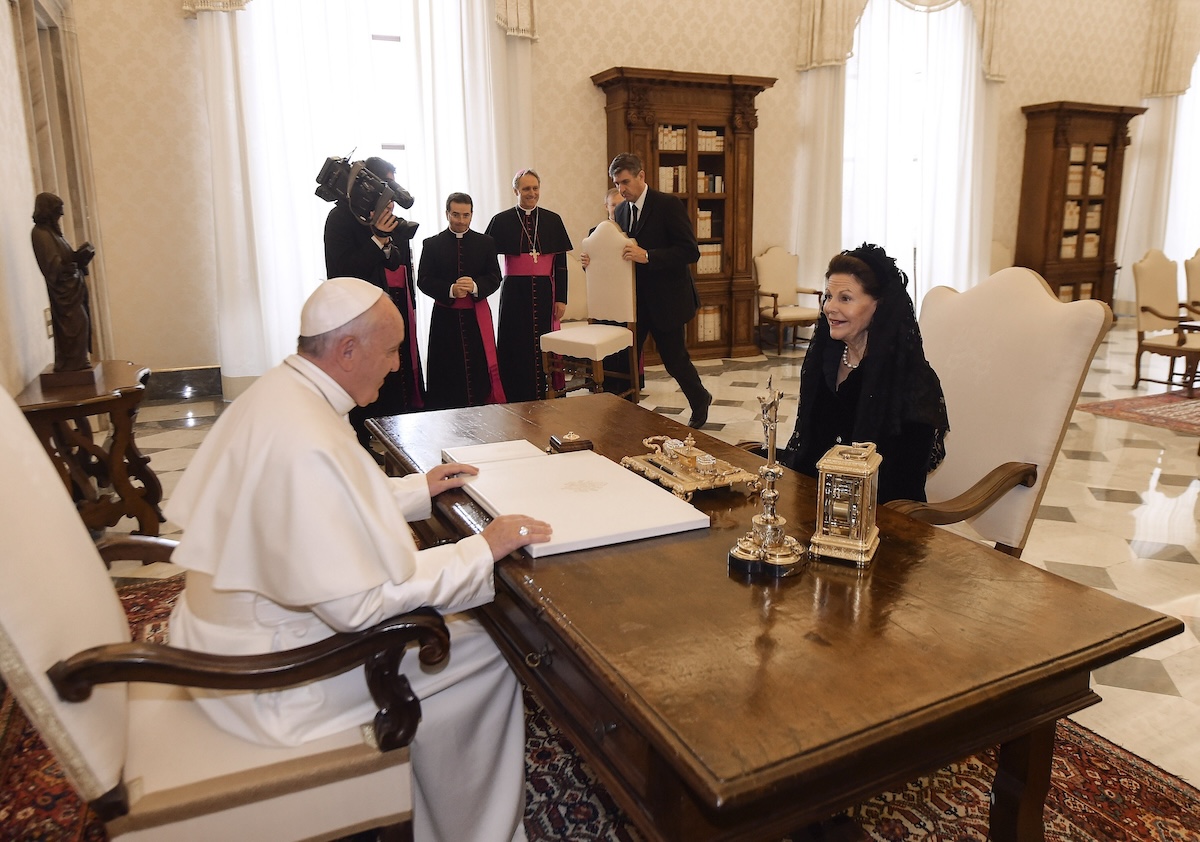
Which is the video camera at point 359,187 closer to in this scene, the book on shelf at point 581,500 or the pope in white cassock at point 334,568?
the book on shelf at point 581,500

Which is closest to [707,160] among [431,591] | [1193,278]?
[1193,278]

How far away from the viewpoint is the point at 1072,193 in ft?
33.8

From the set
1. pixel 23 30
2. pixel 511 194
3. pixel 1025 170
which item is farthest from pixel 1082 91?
pixel 23 30

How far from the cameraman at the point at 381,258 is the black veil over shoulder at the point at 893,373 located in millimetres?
3051

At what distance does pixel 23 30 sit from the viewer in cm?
455

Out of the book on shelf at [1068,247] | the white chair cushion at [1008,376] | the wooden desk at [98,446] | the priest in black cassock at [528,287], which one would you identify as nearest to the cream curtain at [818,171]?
the book on shelf at [1068,247]

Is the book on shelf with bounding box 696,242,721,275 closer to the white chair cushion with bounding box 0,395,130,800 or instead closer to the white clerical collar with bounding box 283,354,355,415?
the white clerical collar with bounding box 283,354,355,415

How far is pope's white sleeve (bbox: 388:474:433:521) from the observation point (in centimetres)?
197

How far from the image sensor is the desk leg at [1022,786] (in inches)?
56.1

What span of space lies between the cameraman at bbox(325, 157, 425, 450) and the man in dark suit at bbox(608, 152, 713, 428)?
1.53 meters

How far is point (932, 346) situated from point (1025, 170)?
9.18 m

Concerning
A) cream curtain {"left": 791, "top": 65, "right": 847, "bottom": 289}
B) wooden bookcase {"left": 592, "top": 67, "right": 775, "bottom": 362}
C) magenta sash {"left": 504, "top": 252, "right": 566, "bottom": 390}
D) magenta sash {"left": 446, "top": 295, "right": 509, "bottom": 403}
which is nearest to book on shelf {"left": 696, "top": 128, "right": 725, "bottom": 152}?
wooden bookcase {"left": 592, "top": 67, "right": 775, "bottom": 362}

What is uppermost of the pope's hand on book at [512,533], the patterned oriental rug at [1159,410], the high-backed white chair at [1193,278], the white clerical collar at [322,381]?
the white clerical collar at [322,381]

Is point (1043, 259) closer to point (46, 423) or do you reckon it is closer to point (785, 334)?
point (785, 334)
